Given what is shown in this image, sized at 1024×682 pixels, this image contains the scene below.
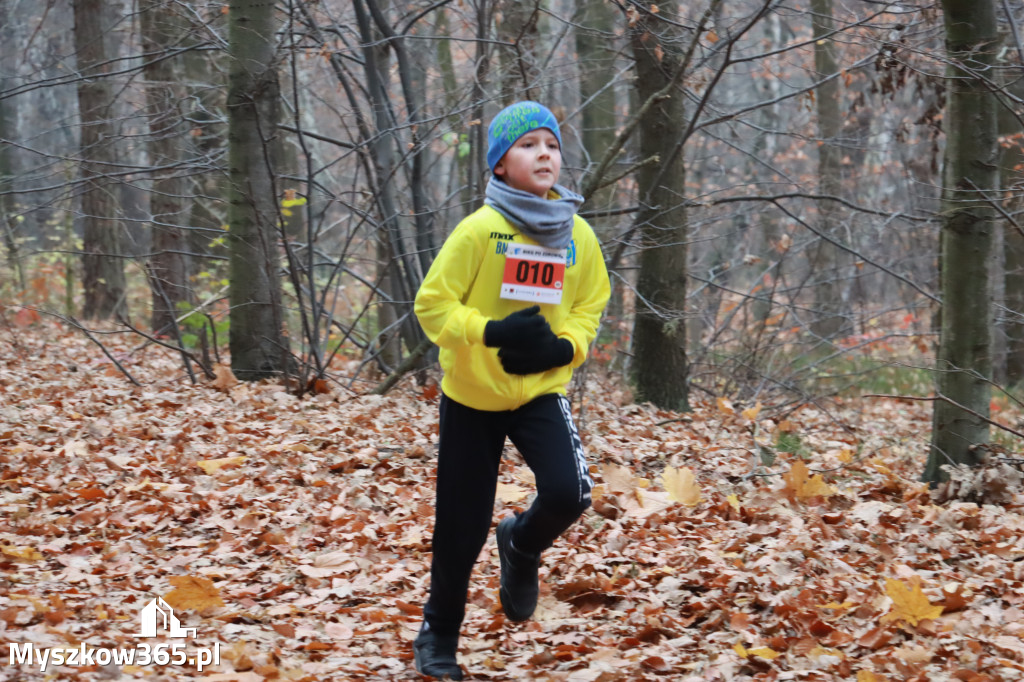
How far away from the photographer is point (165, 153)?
1151 cm

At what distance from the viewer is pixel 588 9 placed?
969 centimetres

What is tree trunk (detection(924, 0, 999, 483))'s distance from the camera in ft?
18.3

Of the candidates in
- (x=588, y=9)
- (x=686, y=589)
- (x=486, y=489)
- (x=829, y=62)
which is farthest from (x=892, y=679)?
(x=829, y=62)

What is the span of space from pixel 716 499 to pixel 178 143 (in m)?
7.10

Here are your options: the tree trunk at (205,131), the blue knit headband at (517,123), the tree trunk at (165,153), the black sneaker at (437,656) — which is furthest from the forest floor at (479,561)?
the tree trunk at (205,131)

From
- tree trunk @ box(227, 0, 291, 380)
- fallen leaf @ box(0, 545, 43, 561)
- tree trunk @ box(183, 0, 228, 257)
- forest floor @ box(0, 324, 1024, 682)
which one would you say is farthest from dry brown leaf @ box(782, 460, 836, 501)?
tree trunk @ box(183, 0, 228, 257)

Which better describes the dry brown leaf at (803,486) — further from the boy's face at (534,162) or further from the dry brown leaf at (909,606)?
the boy's face at (534,162)

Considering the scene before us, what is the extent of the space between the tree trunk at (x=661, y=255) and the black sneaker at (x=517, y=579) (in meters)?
5.19

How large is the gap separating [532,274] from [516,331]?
0.29m

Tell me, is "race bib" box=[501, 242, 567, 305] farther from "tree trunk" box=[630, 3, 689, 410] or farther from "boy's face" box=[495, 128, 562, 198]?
"tree trunk" box=[630, 3, 689, 410]

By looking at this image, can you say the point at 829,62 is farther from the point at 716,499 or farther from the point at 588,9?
the point at 716,499

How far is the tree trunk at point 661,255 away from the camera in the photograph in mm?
9000

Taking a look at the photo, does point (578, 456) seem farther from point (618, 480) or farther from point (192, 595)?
point (618, 480)

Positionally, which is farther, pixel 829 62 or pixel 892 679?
pixel 829 62
